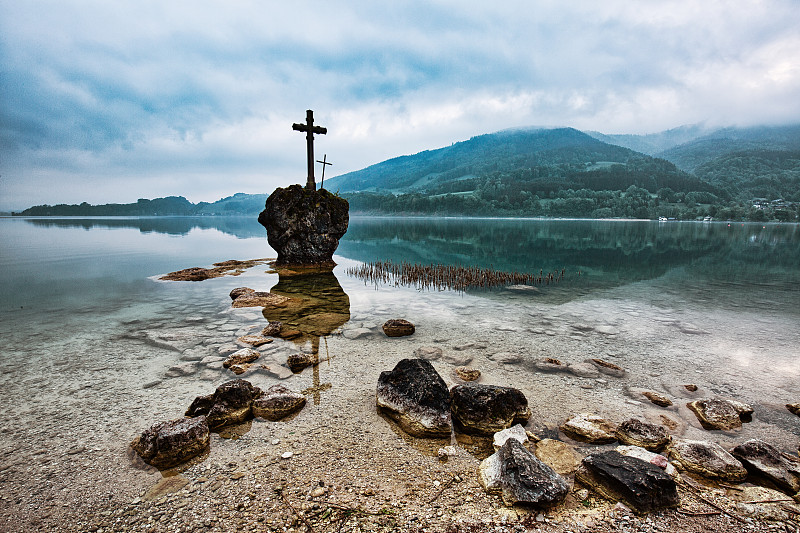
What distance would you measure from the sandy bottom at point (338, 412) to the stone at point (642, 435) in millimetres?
725

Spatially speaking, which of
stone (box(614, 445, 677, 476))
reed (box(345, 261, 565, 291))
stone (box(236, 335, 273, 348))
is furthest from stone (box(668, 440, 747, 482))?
reed (box(345, 261, 565, 291))

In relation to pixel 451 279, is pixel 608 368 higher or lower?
lower

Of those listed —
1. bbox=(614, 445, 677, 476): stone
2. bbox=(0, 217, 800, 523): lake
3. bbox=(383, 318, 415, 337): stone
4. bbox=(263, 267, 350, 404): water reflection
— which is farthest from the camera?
bbox=(383, 318, 415, 337): stone

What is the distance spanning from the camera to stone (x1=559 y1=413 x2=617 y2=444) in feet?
19.1

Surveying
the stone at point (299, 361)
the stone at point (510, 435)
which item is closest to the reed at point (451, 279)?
the stone at point (299, 361)

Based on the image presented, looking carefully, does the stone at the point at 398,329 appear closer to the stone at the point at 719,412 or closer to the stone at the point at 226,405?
the stone at the point at 226,405

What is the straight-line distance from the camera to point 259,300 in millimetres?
15992

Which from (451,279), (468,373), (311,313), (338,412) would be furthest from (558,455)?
(451,279)

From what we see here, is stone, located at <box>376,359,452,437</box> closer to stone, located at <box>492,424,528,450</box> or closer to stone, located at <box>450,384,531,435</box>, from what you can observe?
stone, located at <box>450,384,531,435</box>

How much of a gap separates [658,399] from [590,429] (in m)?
2.54

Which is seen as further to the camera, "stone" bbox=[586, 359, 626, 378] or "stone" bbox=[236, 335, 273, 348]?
"stone" bbox=[236, 335, 273, 348]

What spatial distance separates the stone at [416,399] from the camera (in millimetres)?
6113

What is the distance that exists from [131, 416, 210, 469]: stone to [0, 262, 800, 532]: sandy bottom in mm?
202

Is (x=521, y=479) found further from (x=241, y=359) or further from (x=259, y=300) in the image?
(x=259, y=300)
